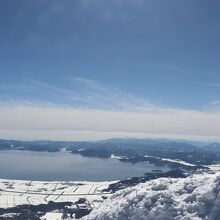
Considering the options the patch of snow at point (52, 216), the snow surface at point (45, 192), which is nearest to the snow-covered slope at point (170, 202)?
the patch of snow at point (52, 216)

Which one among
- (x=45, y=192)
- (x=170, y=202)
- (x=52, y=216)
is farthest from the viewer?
(x=45, y=192)

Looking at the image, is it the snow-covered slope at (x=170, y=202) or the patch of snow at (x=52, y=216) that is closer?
the snow-covered slope at (x=170, y=202)

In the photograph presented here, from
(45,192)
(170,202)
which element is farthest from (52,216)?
(170,202)

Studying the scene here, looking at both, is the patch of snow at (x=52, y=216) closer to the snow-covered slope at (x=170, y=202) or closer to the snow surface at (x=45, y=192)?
the snow surface at (x=45, y=192)

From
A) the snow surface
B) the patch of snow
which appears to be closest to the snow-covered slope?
the patch of snow

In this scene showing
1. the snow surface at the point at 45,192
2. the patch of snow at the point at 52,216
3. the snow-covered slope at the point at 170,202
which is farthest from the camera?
the snow surface at the point at 45,192

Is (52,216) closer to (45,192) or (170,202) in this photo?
(45,192)

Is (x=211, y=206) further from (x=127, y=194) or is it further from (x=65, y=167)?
(x=65, y=167)

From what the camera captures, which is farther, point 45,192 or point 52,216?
point 45,192
